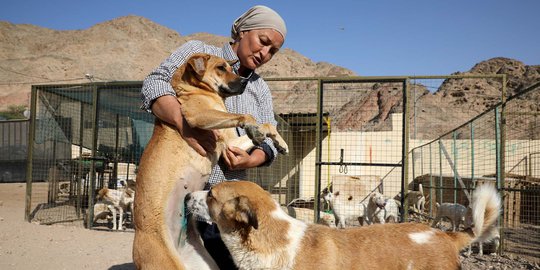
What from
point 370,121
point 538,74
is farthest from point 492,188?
point 538,74

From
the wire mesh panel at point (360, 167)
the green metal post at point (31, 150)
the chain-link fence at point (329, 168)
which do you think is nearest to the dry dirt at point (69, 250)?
the green metal post at point (31, 150)

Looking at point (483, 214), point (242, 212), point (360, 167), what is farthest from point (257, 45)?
point (360, 167)

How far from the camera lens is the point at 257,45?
295 cm

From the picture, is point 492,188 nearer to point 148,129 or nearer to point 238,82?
point 238,82

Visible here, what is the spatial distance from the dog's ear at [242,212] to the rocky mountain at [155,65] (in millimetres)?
11379

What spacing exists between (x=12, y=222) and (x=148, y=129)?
338 cm

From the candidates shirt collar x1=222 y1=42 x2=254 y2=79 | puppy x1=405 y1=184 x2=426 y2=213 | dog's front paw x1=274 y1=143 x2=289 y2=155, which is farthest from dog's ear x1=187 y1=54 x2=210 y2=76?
puppy x1=405 y1=184 x2=426 y2=213

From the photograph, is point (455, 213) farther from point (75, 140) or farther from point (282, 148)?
point (75, 140)

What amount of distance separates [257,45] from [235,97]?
48 centimetres

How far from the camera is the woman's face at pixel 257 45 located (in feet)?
9.61

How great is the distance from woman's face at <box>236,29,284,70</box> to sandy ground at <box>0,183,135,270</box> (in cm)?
409

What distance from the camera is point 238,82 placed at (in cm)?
304

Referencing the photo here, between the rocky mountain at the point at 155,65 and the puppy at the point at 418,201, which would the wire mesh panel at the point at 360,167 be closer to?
the puppy at the point at 418,201

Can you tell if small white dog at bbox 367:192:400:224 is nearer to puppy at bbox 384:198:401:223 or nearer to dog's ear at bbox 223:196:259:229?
puppy at bbox 384:198:401:223
